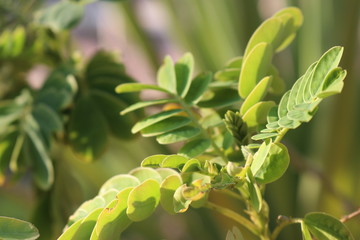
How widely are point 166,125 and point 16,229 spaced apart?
0.14 m

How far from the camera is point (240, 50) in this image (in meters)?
1.39

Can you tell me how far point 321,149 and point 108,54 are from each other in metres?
0.74

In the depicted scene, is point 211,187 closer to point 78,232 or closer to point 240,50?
point 78,232

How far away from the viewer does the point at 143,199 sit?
0.37 meters

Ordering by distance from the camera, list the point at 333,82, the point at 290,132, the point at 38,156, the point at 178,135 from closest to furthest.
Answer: the point at 333,82, the point at 178,135, the point at 38,156, the point at 290,132

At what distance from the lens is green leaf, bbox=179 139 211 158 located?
414 mm

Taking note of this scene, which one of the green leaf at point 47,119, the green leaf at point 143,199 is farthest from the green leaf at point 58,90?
the green leaf at point 143,199

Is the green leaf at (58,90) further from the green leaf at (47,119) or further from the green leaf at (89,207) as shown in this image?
the green leaf at (89,207)

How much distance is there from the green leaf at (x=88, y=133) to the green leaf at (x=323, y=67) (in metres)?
0.33

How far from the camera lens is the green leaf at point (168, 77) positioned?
18.6 inches

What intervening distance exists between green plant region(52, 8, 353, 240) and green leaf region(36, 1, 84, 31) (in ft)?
0.55

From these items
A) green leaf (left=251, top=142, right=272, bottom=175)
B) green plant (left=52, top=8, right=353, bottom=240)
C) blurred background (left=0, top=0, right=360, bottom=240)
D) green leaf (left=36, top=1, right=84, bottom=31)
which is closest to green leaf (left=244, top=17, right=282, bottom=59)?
green plant (left=52, top=8, right=353, bottom=240)

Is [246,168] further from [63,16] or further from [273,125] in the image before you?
[63,16]

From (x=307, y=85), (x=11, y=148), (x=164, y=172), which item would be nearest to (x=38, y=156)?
(x=11, y=148)
